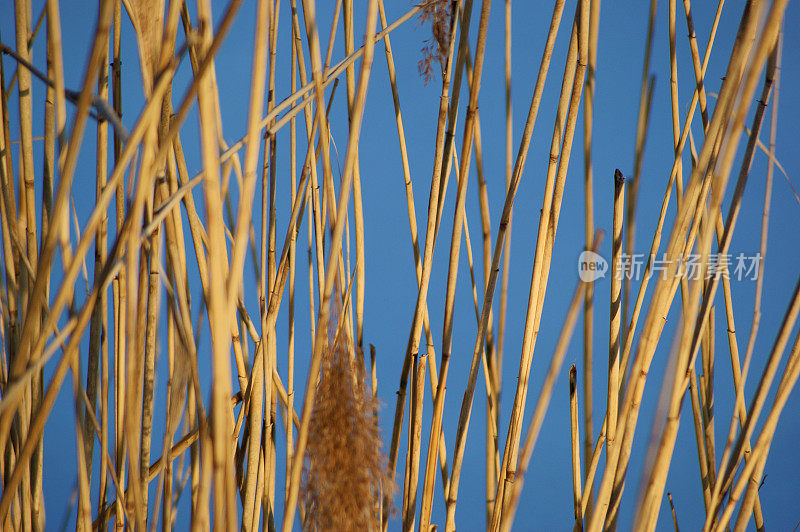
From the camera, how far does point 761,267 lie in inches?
22.5

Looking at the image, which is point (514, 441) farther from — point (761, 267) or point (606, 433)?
point (761, 267)

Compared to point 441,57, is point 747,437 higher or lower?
lower

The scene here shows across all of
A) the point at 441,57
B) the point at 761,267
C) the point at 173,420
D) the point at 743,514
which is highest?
the point at 441,57

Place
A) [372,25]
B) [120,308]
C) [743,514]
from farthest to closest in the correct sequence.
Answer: [120,308] < [743,514] < [372,25]

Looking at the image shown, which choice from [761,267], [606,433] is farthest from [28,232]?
[761,267]

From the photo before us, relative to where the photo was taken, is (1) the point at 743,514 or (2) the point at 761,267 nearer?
(1) the point at 743,514

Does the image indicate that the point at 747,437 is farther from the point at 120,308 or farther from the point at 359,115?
the point at 120,308

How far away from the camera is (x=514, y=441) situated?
47cm

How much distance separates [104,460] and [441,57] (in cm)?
42

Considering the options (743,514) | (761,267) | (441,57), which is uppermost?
(441,57)

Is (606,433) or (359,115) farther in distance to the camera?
(606,433)

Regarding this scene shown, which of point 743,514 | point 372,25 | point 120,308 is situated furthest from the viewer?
point 120,308

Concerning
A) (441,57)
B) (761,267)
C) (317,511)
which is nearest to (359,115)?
(441,57)

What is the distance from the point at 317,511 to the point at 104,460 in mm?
168
